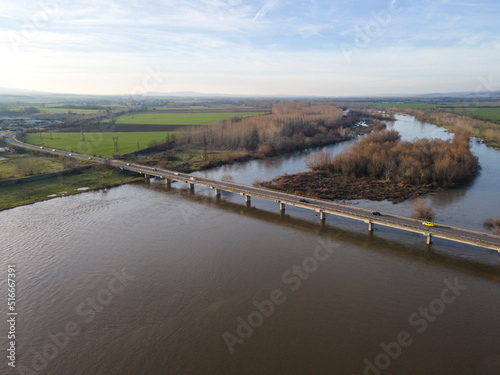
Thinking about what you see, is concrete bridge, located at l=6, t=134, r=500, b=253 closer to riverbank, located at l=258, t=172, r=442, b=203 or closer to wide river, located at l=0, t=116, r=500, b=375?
wide river, located at l=0, t=116, r=500, b=375

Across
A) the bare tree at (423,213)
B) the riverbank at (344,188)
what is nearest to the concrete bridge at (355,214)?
the bare tree at (423,213)

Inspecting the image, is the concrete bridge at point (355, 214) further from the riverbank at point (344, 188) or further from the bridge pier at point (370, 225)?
the riverbank at point (344, 188)

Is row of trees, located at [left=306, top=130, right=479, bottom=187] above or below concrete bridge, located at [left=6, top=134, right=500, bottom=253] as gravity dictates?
above

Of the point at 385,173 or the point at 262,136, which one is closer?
the point at 385,173

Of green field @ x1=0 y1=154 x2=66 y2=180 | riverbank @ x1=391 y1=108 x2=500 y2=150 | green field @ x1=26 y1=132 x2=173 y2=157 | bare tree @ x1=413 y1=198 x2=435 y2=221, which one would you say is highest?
riverbank @ x1=391 y1=108 x2=500 y2=150

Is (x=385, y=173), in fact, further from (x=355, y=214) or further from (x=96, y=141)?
(x=96, y=141)

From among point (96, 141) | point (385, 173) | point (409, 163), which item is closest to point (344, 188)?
point (385, 173)

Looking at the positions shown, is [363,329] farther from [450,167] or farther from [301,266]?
[450,167]

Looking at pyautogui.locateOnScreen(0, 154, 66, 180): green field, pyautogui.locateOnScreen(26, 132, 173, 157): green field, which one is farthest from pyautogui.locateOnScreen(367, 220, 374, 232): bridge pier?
pyautogui.locateOnScreen(26, 132, 173, 157): green field
